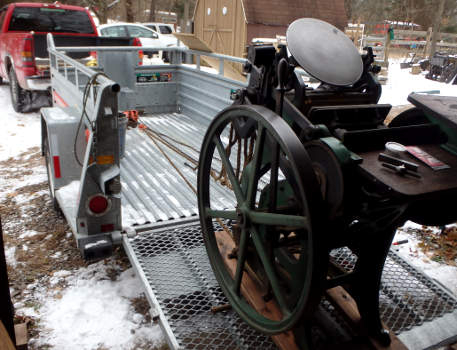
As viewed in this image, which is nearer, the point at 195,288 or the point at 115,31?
the point at 195,288

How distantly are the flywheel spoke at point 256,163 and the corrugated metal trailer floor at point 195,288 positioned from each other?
0.86 m

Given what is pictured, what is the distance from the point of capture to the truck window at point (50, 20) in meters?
8.64

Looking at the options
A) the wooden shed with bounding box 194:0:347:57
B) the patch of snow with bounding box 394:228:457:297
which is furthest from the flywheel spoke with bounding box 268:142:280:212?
the wooden shed with bounding box 194:0:347:57

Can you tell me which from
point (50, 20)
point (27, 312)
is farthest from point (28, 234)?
point (50, 20)

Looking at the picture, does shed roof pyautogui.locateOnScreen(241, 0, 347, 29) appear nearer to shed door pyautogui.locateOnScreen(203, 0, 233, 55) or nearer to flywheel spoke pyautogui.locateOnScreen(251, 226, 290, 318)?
shed door pyautogui.locateOnScreen(203, 0, 233, 55)

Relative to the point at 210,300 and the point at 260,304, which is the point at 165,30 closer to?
the point at 210,300

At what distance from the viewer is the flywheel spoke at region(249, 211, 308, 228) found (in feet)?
5.97

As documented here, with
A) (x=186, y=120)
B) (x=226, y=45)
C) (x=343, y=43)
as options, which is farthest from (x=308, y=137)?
(x=226, y=45)

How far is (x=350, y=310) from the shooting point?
254 cm

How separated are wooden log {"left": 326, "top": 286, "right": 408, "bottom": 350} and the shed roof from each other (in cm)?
1545

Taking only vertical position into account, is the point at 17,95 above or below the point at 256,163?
below

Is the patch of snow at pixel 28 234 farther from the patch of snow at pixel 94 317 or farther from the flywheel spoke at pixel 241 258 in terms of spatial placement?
the flywheel spoke at pixel 241 258

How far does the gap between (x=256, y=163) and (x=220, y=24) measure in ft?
56.9

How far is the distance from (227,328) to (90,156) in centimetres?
151
